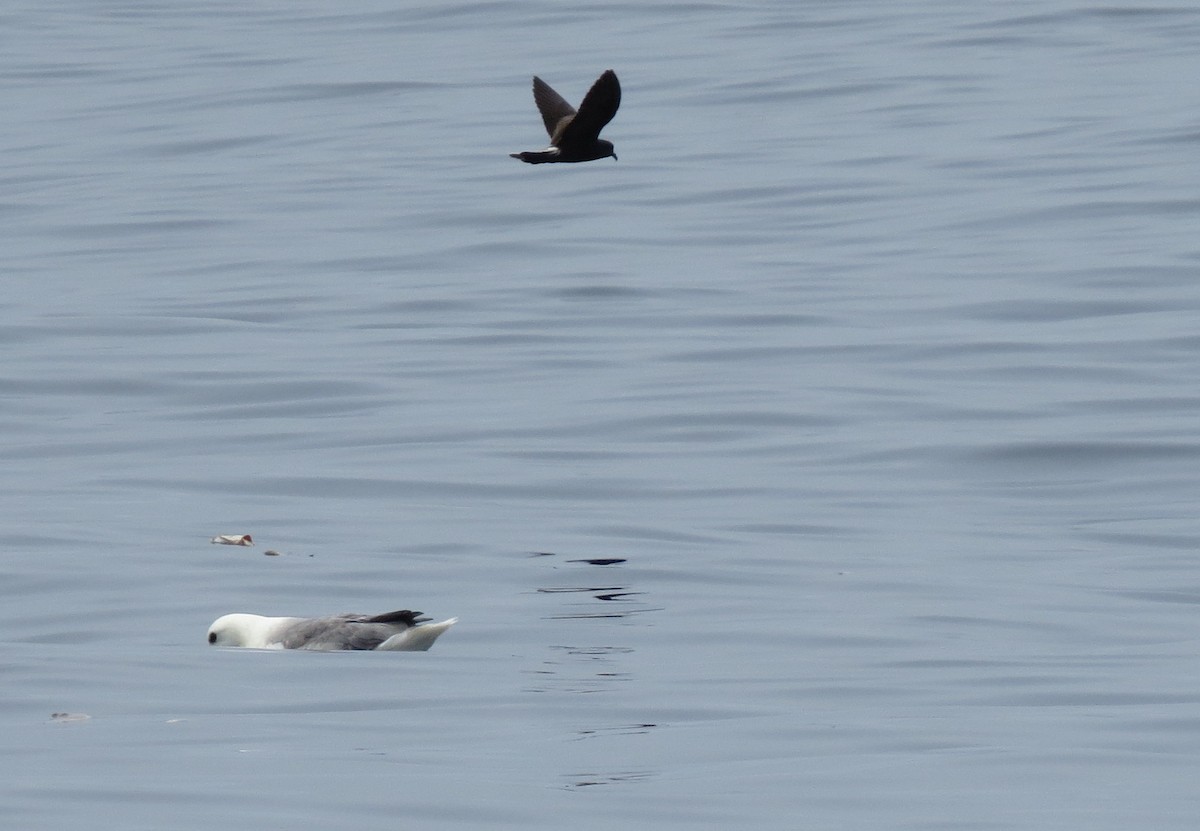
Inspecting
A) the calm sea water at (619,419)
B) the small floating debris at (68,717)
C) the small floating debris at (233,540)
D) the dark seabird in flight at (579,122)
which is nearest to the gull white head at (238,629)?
the calm sea water at (619,419)

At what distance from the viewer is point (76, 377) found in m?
20.0

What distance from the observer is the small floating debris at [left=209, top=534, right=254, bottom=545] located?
13.6m

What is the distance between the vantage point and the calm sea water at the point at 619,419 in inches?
344

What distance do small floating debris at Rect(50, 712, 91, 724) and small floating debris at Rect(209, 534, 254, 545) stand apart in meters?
4.39

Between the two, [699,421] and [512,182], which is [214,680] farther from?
[512,182]

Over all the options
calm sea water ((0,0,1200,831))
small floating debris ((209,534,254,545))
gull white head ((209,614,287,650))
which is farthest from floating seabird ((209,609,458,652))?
small floating debris ((209,534,254,545))

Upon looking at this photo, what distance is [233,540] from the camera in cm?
1366

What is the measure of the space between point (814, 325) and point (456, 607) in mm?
9621

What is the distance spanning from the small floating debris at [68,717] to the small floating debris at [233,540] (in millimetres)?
4394

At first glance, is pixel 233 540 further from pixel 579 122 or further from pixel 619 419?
pixel 619 419

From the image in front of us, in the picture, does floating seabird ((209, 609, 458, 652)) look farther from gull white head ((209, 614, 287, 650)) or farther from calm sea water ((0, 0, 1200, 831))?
calm sea water ((0, 0, 1200, 831))

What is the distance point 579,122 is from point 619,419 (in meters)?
2.63

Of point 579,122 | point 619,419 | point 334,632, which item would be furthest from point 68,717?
point 619,419

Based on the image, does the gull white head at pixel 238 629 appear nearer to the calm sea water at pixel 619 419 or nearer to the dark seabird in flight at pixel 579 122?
the calm sea water at pixel 619 419
